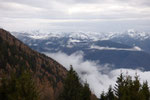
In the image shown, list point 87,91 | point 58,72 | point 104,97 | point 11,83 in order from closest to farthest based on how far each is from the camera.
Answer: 1. point 11,83
2. point 87,91
3. point 104,97
4. point 58,72

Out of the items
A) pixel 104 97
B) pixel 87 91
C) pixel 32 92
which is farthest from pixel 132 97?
pixel 104 97

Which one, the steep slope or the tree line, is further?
the steep slope

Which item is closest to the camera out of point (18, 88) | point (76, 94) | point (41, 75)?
point (18, 88)

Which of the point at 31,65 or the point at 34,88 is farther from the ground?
the point at 34,88

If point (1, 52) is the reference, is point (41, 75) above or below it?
below

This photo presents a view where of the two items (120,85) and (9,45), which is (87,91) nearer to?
(120,85)

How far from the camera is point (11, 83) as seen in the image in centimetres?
2645

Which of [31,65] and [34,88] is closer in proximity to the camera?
[34,88]

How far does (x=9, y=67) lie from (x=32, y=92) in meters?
104

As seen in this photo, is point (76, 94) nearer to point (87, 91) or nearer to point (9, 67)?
point (87, 91)

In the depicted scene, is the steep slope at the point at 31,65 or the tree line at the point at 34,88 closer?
the tree line at the point at 34,88

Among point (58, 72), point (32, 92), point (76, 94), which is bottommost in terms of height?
point (58, 72)

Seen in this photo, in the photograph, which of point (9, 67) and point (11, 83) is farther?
point (9, 67)

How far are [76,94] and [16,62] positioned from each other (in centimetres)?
10891
